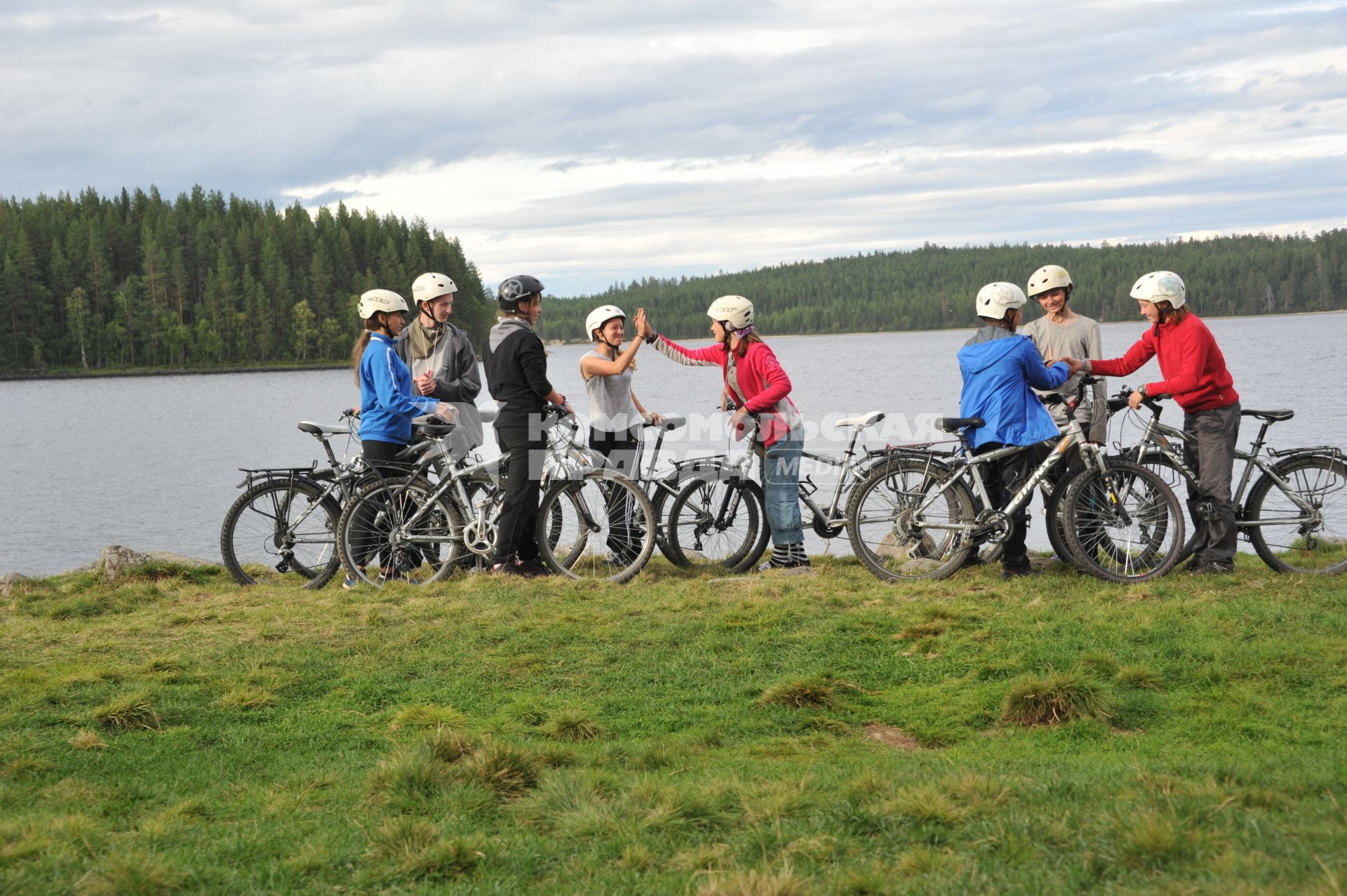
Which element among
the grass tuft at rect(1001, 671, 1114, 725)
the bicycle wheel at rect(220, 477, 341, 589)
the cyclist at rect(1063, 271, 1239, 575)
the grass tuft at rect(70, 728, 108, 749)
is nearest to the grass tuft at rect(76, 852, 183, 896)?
the grass tuft at rect(70, 728, 108, 749)

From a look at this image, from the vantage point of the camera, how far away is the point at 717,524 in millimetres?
9234

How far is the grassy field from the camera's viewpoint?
3.66 m

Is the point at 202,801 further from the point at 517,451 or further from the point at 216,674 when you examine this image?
the point at 517,451

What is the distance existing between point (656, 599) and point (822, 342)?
501ft

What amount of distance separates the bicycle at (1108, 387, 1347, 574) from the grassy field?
1.14 ft

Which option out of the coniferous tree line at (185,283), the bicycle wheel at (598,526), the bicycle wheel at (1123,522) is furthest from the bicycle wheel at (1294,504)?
the coniferous tree line at (185,283)

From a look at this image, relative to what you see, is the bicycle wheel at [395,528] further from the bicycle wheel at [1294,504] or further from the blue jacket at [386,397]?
the bicycle wheel at [1294,504]

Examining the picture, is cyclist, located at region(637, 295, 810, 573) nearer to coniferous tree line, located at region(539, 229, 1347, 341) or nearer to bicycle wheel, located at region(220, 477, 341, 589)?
bicycle wheel, located at region(220, 477, 341, 589)

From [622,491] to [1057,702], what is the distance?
4136mm

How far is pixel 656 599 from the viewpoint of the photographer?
8.12 metres

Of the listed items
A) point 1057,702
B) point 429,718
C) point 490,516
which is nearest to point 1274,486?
point 1057,702

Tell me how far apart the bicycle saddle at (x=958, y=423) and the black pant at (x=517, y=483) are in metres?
2.95

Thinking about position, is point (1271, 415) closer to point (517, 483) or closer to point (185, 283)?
point (517, 483)

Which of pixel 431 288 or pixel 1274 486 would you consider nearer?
pixel 1274 486
